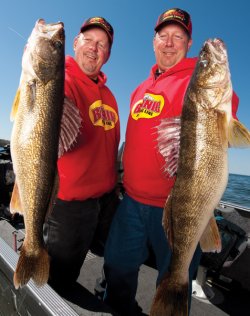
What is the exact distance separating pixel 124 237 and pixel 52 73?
1.97m

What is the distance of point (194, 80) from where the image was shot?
2.67 metres

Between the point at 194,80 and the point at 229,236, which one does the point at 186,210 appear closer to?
the point at 194,80

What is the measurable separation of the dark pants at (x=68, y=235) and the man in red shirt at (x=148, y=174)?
1.05 feet

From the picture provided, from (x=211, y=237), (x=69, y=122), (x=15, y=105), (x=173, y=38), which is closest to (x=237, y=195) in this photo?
(x=173, y=38)

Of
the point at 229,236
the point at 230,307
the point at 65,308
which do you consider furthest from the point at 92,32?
the point at 230,307

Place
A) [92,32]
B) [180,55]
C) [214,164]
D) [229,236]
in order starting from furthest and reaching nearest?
[229,236] < [92,32] < [180,55] < [214,164]

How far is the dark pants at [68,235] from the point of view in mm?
3396

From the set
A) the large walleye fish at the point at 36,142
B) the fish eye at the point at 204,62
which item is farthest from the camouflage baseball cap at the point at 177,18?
the large walleye fish at the point at 36,142

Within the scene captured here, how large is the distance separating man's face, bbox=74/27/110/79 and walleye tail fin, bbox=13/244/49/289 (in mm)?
2503

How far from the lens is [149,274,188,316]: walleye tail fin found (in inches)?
102

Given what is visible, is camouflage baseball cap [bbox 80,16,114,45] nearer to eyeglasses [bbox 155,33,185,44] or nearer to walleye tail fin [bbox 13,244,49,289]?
eyeglasses [bbox 155,33,185,44]

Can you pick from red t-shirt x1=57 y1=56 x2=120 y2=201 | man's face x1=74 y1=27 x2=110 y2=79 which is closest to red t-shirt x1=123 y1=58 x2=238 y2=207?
red t-shirt x1=57 y1=56 x2=120 y2=201

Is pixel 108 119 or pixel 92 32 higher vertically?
pixel 92 32

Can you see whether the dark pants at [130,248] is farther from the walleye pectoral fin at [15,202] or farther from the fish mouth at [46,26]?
the fish mouth at [46,26]
